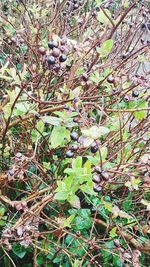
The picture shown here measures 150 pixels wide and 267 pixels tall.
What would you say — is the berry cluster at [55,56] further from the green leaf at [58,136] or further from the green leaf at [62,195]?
the green leaf at [62,195]

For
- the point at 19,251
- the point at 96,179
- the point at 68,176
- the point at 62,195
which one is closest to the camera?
the point at 96,179

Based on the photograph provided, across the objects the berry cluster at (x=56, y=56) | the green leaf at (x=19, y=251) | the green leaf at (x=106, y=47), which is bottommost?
the green leaf at (x=19, y=251)

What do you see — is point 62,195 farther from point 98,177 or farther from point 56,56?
point 56,56

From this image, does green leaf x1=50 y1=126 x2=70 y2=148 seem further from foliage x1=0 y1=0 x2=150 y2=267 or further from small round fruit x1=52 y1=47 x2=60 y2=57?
small round fruit x1=52 y1=47 x2=60 y2=57

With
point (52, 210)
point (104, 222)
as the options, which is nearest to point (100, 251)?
point (104, 222)

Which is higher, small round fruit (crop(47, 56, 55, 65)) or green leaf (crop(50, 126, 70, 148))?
small round fruit (crop(47, 56, 55, 65))

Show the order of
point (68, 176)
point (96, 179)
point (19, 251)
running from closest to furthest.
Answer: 1. point (96, 179)
2. point (68, 176)
3. point (19, 251)

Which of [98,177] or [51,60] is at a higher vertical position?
[51,60]

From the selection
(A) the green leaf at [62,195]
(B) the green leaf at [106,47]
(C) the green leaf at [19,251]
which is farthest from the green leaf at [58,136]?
(C) the green leaf at [19,251]

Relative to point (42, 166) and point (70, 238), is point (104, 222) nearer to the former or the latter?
point (70, 238)

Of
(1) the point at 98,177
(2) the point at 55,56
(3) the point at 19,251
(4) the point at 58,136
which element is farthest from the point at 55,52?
(3) the point at 19,251

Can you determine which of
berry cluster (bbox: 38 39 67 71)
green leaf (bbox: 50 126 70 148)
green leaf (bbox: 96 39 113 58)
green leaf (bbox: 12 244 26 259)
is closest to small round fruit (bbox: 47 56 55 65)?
berry cluster (bbox: 38 39 67 71)

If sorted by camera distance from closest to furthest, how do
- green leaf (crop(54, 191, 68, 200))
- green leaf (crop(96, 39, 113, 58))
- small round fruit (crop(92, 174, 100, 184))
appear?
small round fruit (crop(92, 174, 100, 184)) < green leaf (crop(54, 191, 68, 200)) < green leaf (crop(96, 39, 113, 58))

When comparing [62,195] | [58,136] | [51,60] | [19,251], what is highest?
[51,60]
